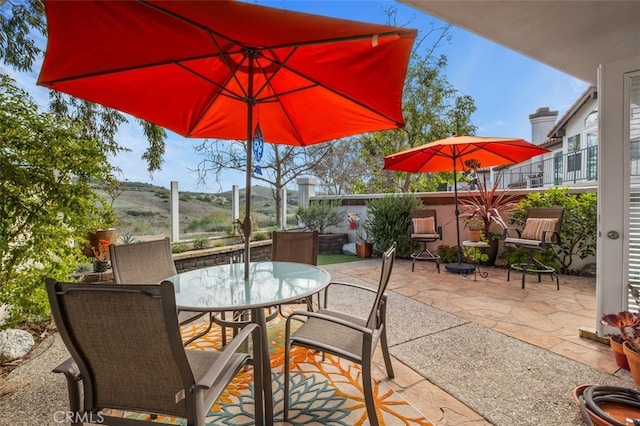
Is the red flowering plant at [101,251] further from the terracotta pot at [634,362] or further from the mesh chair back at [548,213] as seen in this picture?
the mesh chair back at [548,213]

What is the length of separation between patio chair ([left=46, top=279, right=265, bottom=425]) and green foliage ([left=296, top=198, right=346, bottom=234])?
6819 mm

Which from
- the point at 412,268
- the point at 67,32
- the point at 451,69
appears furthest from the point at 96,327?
the point at 451,69

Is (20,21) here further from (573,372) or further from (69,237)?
(573,372)

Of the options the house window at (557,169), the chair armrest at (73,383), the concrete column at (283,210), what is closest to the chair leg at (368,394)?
the chair armrest at (73,383)

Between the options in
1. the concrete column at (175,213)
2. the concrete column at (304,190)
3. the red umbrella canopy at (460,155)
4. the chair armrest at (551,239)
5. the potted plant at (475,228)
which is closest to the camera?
the chair armrest at (551,239)

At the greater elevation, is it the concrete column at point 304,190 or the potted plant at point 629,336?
the concrete column at point 304,190

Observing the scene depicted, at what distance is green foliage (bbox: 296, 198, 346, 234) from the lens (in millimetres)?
8039

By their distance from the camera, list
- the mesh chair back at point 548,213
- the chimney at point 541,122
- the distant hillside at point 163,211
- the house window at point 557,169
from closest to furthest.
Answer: the mesh chair back at point 548,213 < the distant hillside at point 163,211 < the house window at point 557,169 < the chimney at point 541,122

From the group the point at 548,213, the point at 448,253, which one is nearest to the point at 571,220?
the point at 548,213

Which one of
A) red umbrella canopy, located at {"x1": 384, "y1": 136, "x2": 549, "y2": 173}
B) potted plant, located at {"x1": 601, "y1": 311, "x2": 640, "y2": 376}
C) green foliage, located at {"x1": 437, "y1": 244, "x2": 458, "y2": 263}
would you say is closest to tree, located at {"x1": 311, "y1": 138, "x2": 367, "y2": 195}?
green foliage, located at {"x1": 437, "y1": 244, "x2": 458, "y2": 263}

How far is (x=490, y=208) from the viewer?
5289 millimetres

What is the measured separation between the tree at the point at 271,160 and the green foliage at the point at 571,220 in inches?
223

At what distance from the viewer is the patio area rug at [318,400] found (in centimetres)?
178

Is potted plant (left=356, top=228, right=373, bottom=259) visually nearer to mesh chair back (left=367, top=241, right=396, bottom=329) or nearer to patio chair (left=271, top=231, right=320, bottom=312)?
patio chair (left=271, top=231, right=320, bottom=312)
